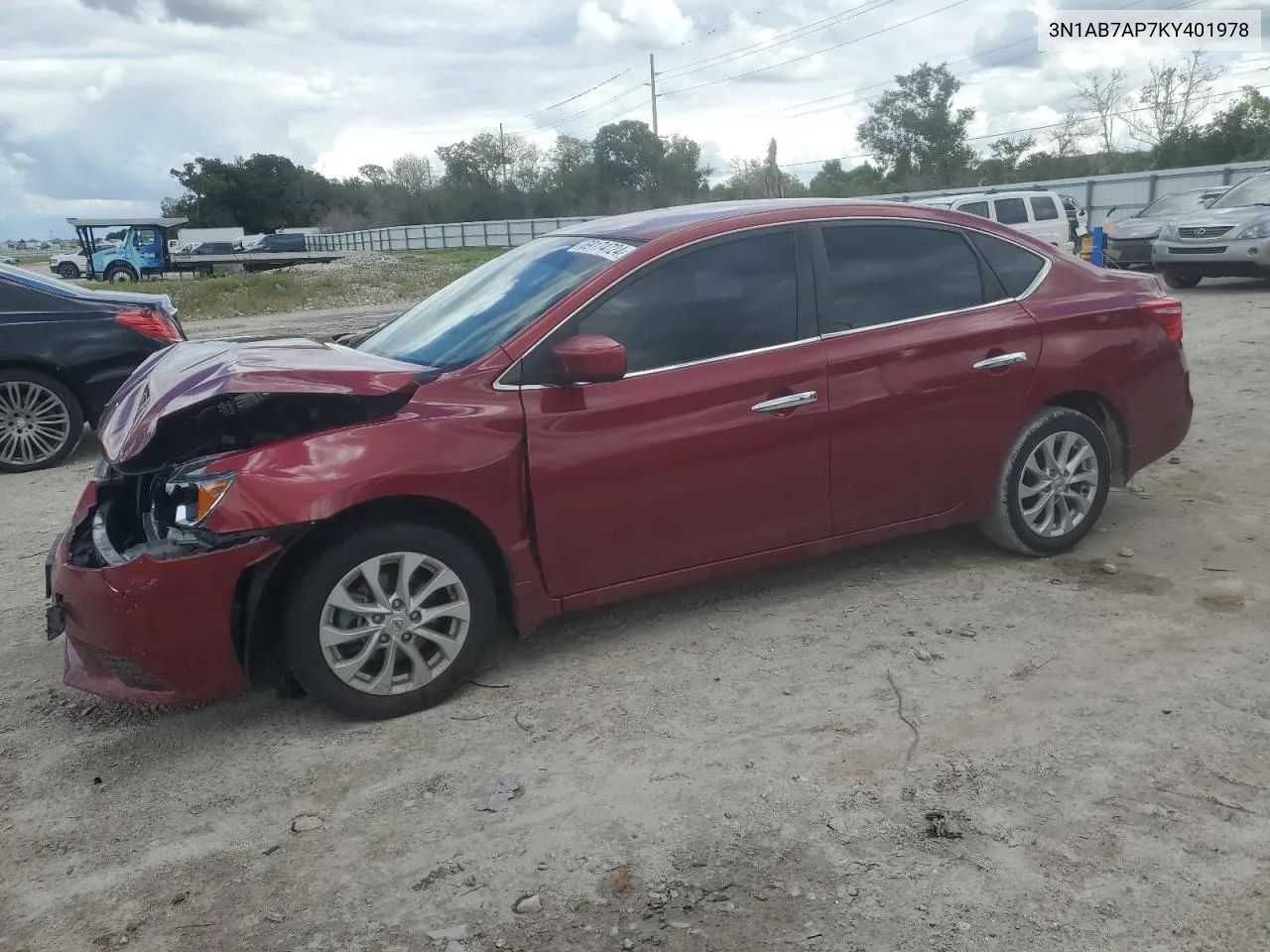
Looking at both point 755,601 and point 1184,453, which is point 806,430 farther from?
point 1184,453

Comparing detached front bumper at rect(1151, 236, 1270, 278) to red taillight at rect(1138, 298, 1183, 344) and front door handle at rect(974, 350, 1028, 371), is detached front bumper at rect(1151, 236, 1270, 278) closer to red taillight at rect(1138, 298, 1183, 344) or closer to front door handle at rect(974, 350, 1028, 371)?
red taillight at rect(1138, 298, 1183, 344)

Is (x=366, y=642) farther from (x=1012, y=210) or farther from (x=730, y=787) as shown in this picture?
(x=1012, y=210)

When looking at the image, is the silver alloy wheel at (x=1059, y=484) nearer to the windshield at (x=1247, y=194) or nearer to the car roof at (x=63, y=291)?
the car roof at (x=63, y=291)

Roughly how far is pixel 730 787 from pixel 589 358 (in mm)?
1496

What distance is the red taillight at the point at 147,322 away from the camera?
307 inches

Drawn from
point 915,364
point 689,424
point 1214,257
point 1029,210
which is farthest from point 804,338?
point 1029,210

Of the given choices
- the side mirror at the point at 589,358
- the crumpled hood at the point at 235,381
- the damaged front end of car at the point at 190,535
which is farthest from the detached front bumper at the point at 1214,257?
the damaged front end of car at the point at 190,535

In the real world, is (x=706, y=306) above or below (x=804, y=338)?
above

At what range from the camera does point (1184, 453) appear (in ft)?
21.4

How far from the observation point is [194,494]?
3408mm

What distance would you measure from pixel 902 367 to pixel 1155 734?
5.70ft

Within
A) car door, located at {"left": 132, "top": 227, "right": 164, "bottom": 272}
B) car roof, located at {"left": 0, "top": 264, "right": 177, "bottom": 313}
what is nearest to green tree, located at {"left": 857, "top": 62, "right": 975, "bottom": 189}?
car door, located at {"left": 132, "top": 227, "right": 164, "bottom": 272}

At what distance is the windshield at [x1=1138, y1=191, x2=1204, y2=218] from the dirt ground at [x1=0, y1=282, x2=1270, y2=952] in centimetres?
1529

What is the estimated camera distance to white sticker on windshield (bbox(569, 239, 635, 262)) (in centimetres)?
410
